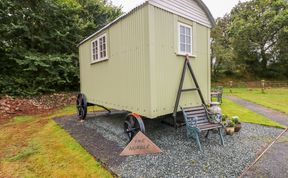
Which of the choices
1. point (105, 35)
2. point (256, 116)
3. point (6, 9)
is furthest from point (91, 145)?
point (6, 9)

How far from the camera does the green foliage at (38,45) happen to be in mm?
9977

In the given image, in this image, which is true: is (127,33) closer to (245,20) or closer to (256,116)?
(256,116)

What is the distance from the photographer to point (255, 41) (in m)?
21.3

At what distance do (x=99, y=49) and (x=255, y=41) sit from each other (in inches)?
845

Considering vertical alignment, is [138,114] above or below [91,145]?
above

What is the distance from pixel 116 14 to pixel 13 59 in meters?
8.25

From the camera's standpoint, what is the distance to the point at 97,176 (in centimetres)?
303

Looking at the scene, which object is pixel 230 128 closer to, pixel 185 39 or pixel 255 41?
pixel 185 39

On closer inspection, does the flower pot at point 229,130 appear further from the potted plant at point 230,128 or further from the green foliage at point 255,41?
the green foliage at point 255,41

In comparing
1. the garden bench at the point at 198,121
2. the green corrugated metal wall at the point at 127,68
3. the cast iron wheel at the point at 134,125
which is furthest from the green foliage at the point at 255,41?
the cast iron wheel at the point at 134,125

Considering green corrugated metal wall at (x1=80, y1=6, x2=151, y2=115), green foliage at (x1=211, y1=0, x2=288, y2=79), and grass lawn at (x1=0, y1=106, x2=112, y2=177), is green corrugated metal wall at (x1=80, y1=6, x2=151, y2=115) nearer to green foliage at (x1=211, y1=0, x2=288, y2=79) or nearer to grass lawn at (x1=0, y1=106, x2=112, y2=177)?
grass lawn at (x1=0, y1=106, x2=112, y2=177)

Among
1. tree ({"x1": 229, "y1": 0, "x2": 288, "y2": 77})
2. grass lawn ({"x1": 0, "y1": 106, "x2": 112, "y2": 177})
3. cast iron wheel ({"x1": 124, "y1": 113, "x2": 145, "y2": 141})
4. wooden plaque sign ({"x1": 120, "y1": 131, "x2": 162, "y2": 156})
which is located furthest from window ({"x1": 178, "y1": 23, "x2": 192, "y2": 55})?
tree ({"x1": 229, "y1": 0, "x2": 288, "y2": 77})

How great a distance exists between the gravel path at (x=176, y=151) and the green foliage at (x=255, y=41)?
16.0 m

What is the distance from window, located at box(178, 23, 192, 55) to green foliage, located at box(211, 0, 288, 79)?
50.3ft
